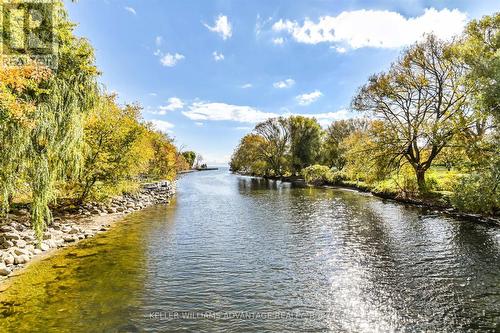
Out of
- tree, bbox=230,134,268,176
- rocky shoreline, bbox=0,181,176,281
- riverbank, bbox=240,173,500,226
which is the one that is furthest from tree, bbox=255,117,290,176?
rocky shoreline, bbox=0,181,176,281

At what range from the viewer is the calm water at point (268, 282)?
33.2 ft

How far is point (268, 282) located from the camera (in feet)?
44.0

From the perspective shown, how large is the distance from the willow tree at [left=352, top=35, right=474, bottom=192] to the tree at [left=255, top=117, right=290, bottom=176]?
54.6 metres

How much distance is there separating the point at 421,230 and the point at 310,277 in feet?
41.7

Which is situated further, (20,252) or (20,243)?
(20,243)

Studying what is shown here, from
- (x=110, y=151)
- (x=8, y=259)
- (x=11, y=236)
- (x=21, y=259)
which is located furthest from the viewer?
(x=110, y=151)

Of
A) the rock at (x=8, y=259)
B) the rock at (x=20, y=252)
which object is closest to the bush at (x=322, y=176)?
the rock at (x=20, y=252)

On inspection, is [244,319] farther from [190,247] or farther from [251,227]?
[251,227]

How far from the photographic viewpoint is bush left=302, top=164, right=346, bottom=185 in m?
62.7

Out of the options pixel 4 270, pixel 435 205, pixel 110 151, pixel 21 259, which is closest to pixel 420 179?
pixel 435 205

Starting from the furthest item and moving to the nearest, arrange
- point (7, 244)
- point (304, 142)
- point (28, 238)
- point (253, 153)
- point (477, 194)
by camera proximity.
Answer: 1. point (253, 153)
2. point (304, 142)
3. point (477, 194)
4. point (28, 238)
5. point (7, 244)

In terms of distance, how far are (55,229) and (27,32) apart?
13.1m

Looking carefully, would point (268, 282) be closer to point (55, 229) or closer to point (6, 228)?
point (55, 229)

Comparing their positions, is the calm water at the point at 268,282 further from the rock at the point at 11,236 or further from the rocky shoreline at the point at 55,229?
the rock at the point at 11,236
